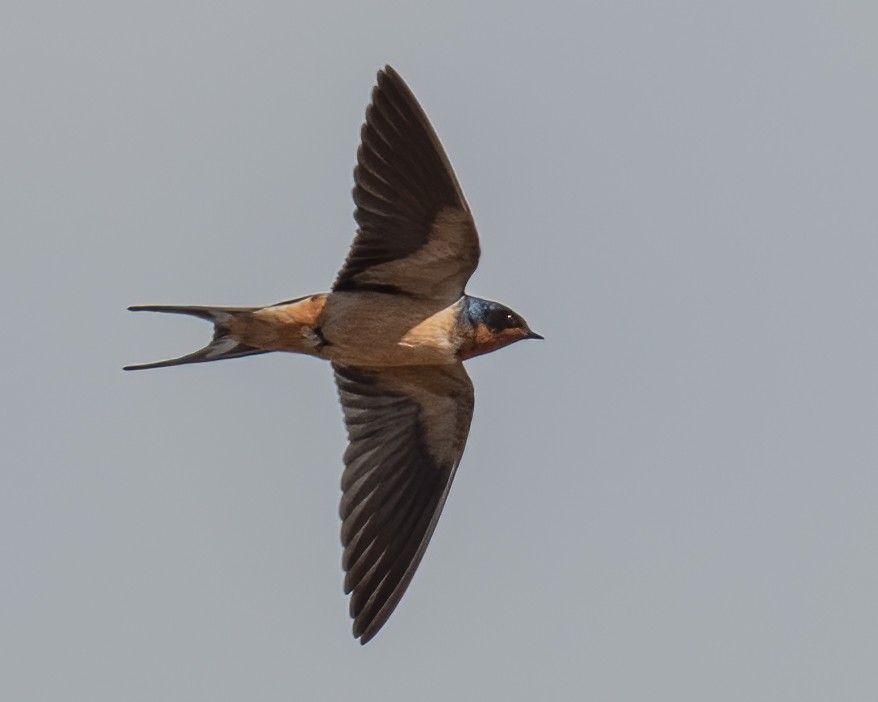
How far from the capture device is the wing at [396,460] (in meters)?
8.09

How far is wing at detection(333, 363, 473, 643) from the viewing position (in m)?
8.09

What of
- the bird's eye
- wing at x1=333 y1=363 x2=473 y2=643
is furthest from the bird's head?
wing at x1=333 y1=363 x2=473 y2=643

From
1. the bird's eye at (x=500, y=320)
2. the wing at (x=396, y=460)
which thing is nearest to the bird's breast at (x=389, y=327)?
the bird's eye at (x=500, y=320)

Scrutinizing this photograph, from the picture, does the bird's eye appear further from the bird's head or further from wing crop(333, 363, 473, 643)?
wing crop(333, 363, 473, 643)

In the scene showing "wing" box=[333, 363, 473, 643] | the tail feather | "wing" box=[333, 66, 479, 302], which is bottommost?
"wing" box=[333, 363, 473, 643]

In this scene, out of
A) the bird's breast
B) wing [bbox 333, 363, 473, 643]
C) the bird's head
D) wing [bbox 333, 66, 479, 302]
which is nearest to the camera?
wing [bbox 333, 66, 479, 302]

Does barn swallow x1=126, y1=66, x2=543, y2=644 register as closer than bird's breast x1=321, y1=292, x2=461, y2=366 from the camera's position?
Yes

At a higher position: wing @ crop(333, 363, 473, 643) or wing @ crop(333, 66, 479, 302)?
wing @ crop(333, 66, 479, 302)

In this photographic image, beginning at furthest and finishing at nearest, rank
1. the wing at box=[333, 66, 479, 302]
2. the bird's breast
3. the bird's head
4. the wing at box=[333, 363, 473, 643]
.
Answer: the wing at box=[333, 363, 473, 643] → the bird's head → the bird's breast → the wing at box=[333, 66, 479, 302]

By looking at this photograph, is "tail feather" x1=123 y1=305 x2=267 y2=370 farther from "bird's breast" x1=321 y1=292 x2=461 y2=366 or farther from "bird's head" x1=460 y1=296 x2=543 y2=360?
"bird's head" x1=460 y1=296 x2=543 y2=360

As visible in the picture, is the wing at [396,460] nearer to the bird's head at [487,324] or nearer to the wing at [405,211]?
the bird's head at [487,324]

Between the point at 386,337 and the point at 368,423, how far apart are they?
0.77 metres

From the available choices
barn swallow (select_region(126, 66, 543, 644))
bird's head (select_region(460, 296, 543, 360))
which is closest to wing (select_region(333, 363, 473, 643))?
barn swallow (select_region(126, 66, 543, 644))

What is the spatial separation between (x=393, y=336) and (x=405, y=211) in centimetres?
50
